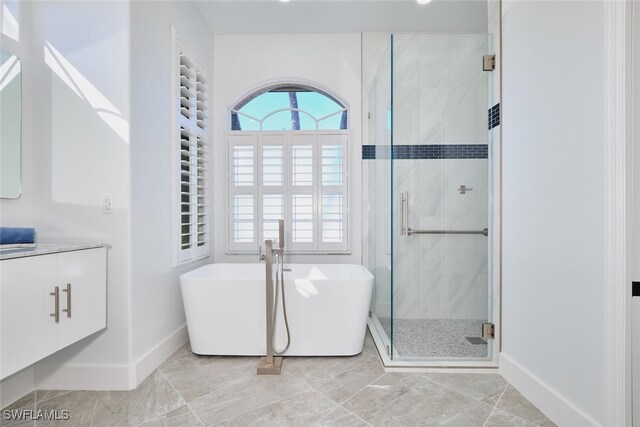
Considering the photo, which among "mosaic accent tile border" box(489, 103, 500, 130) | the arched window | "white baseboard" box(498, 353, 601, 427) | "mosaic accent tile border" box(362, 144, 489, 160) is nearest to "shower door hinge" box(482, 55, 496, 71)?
"mosaic accent tile border" box(489, 103, 500, 130)

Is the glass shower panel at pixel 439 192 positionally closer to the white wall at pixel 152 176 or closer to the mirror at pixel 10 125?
the white wall at pixel 152 176

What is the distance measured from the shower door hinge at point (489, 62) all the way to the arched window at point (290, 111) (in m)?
1.48

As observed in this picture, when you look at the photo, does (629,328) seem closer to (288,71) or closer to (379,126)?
(379,126)

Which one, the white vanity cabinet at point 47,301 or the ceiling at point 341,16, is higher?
the ceiling at point 341,16

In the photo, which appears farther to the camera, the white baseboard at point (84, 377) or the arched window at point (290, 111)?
the arched window at point (290, 111)

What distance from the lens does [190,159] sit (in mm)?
2805

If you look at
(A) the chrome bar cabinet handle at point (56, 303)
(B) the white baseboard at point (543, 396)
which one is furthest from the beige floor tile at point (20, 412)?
(B) the white baseboard at point (543, 396)

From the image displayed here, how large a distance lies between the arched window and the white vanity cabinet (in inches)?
82.1

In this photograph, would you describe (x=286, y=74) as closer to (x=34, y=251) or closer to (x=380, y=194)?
(x=380, y=194)

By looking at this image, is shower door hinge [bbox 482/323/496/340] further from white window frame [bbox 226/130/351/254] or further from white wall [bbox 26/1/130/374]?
white wall [bbox 26/1/130/374]

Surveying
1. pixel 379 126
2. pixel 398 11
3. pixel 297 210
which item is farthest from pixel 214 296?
pixel 398 11

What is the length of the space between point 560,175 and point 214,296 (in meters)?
2.22

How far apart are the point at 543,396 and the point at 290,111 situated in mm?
3108

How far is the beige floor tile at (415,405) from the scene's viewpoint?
1.66 meters
